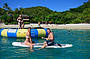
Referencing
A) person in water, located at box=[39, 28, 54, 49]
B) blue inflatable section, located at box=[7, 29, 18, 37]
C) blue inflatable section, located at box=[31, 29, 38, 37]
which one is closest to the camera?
person in water, located at box=[39, 28, 54, 49]

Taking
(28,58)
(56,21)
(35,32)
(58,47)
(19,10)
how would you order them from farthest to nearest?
1. (19,10)
2. (56,21)
3. (35,32)
4. (58,47)
5. (28,58)

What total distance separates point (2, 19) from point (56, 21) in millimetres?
14548

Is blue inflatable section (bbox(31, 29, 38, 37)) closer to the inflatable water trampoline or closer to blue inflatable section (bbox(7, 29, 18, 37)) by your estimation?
the inflatable water trampoline

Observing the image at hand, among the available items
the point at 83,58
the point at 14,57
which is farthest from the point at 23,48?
the point at 83,58

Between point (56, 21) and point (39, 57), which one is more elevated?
point (56, 21)

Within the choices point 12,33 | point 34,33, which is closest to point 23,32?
point 34,33

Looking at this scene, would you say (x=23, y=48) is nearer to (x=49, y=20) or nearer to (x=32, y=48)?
(x=32, y=48)

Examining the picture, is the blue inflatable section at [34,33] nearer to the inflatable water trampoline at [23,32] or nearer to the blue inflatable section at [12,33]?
the inflatable water trampoline at [23,32]

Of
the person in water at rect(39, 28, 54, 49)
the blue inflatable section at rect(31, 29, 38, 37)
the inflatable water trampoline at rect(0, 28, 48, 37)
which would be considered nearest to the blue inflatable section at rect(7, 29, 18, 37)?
the inflatable water trampoline at rect(0, 28, 48, 37)

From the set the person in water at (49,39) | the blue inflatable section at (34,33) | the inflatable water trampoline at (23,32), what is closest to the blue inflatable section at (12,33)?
the inflatable water trampoline at (23,32)

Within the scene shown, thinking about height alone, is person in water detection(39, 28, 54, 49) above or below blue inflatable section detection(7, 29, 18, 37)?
below

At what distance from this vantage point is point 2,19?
42281 mm

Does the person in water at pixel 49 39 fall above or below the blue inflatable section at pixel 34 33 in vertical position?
below

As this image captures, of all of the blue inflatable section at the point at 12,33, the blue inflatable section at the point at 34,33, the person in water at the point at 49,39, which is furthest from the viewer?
the blue inflatable section at the point at 12,33
